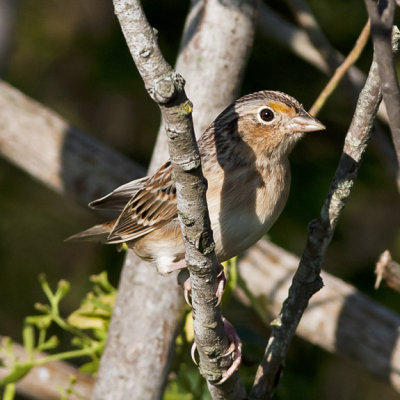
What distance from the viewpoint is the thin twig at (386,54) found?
150 cm

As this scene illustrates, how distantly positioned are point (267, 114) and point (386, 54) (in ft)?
3.57

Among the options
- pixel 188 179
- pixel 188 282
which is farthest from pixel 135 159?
pixel 188 179

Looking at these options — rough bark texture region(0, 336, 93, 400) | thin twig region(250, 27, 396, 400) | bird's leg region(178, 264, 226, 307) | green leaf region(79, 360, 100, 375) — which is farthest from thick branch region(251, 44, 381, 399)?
rough bark texture region(0, 336, 93, 400)

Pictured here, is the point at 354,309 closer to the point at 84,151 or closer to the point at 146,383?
the point at 146,383

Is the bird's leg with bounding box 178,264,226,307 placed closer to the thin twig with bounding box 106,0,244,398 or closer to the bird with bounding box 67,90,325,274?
the bird with bounding box 67,90,325,274

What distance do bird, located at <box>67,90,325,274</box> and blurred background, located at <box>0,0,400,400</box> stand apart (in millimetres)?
804

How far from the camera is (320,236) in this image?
2.22 meters

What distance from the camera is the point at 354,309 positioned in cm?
352

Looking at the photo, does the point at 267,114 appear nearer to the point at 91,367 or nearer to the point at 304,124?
the point at 304,124

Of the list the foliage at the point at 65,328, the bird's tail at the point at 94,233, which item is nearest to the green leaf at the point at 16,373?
the foliage at the point at 65,328

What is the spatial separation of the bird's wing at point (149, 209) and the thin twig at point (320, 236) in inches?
23.6

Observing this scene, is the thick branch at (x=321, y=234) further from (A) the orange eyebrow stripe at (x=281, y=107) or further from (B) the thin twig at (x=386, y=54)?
(A) the orange eyebrow stripe at (x=281, y=107)

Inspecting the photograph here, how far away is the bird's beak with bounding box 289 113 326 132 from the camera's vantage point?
8.18 ft

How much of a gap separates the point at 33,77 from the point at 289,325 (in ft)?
11.2
